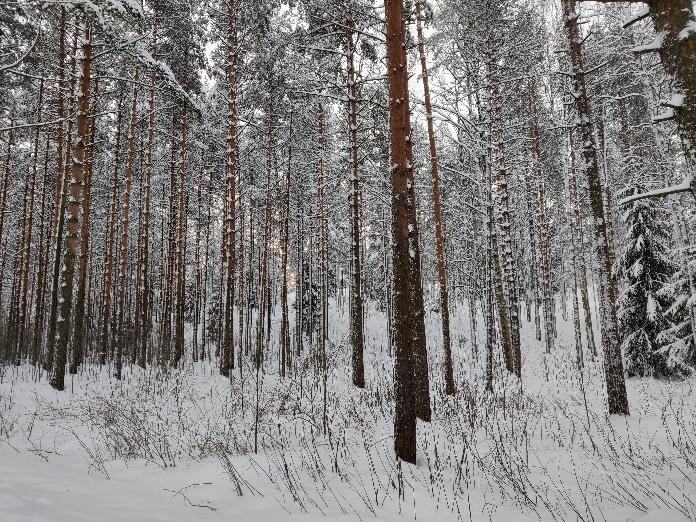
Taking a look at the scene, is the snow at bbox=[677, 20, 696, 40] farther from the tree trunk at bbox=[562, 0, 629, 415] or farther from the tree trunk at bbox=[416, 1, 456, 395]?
the tree trunk at bbox=[416, 1, 456, 395]

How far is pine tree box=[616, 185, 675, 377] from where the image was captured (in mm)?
12039

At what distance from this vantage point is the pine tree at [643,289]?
39.5ft

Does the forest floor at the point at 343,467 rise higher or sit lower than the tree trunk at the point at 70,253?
lower

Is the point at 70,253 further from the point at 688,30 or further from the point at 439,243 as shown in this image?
the point at 688,30

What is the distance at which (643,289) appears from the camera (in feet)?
40.5

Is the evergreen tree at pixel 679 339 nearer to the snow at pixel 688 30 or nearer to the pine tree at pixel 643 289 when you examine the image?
the pine tree at pixel 643 289

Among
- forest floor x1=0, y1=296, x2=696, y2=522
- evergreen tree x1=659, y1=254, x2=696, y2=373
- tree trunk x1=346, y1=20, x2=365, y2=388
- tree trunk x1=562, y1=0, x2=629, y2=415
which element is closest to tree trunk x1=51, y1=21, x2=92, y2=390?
forest floor x1=0, y1=296, x2=696, y2=522

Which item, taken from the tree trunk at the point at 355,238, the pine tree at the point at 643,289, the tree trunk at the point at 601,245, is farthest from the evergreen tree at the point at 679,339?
the tree trunk at the point at 355,238

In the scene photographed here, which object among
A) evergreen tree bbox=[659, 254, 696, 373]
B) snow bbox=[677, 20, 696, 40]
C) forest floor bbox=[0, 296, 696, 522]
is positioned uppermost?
snow bbox=[677, 20, 696, 40]

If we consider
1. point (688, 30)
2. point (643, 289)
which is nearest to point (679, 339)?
point (643, 289)

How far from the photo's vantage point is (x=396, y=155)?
5391 millimetres

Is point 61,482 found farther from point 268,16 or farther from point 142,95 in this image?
point 142,95

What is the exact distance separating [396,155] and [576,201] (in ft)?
46.9

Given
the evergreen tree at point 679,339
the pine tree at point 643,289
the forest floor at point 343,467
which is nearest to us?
the forest floor at point 343,467
